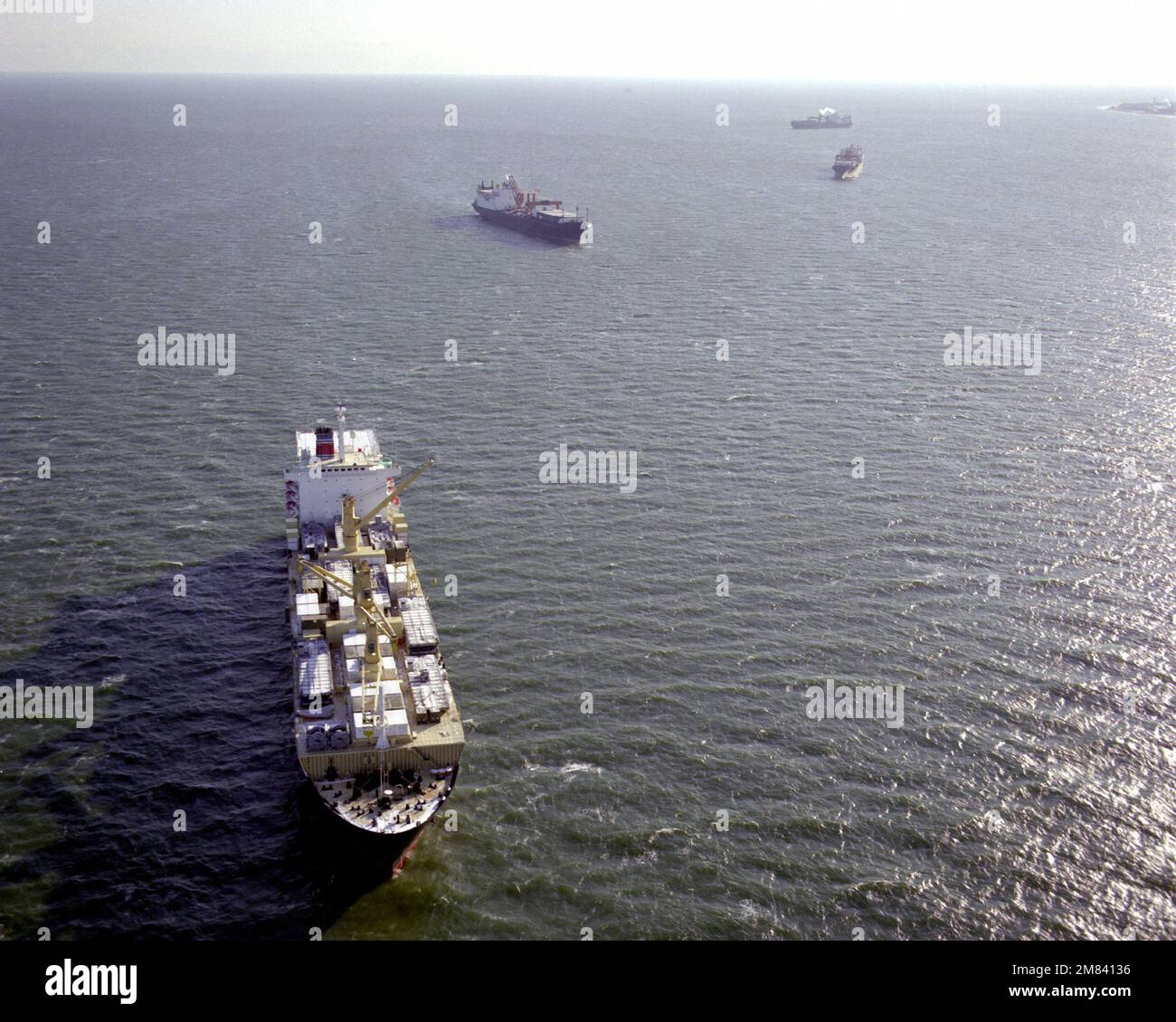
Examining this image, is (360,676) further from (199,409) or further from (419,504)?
(199,409)

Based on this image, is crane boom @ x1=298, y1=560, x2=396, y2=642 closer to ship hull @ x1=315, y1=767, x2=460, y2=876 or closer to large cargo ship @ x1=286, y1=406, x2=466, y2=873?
large cargo ship @ x1=286, y1=406, x2=466, y2=873

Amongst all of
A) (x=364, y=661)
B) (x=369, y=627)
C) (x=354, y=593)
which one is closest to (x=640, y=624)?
(x=369, y=627)

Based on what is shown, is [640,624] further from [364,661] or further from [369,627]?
[364,661]

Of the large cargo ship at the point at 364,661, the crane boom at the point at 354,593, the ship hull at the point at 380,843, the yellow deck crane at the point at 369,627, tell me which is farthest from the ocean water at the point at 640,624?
the crane boom at the point at 354,593

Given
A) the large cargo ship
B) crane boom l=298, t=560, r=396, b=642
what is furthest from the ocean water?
crane boom l=298, t=560, r=396, b=642

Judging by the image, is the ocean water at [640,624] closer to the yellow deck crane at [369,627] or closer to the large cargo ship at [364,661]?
the large cargo ship at [364,661]

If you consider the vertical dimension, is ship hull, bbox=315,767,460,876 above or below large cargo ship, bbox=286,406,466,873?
below
